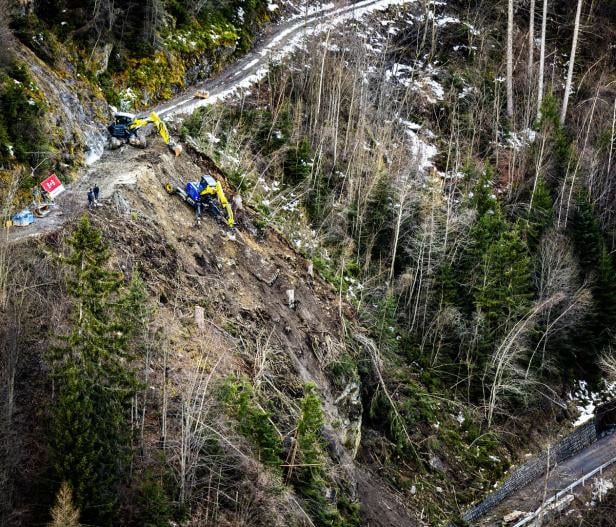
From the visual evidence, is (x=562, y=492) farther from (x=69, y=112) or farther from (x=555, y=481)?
(x=69, y=112)

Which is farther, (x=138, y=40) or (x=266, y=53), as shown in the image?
(x=266, y=53)

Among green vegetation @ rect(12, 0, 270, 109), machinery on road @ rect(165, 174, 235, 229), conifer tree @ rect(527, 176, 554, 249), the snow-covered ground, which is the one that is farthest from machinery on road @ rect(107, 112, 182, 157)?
the snow-covered ground

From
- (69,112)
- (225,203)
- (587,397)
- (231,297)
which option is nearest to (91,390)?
(231,297)

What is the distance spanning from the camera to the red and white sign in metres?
20.8

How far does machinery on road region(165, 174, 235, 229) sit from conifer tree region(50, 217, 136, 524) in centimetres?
804

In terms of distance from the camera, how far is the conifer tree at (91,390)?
13883 millimetres

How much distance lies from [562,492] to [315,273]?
1679cm

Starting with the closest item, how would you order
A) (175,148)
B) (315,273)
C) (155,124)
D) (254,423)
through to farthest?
1. (254,423)
2. (175,148)
3. (155,124)
4. (315,273)

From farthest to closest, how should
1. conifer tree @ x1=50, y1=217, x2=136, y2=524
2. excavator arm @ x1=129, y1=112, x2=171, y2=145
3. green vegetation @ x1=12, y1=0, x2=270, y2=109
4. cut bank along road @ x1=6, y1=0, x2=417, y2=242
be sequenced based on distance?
1. green vegetation @ x1=12, y1=0, x2=270, y2=109
2. excavator arm @ x1=129, y1=112, x2=171, y2=145
3. cut bank along road @ x1=6, y1=0, x2=417, y2=242
4. conifer tree @ x1=50, y1=217, x2=136, y2=524

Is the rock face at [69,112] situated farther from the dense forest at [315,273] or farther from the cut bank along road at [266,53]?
the cut bank along road at [266,53]

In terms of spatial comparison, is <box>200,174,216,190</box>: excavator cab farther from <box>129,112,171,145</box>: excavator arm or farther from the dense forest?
<box>129,112,171,145</box>: excavator arm

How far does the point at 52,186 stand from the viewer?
20875mm

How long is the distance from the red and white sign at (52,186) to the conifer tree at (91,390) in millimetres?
6653

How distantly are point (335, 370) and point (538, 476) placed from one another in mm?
15275
